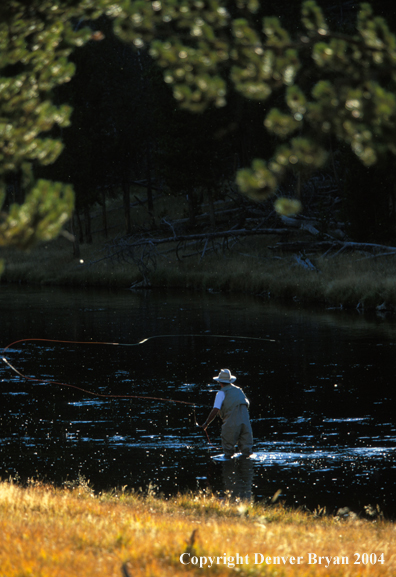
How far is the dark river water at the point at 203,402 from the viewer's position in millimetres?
11336

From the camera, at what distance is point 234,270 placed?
124ft

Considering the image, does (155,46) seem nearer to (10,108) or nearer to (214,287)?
(10,108)

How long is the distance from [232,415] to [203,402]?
423 cm

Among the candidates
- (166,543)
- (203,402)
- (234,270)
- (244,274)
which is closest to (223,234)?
(234,270)

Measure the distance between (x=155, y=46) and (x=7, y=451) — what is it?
8.92m

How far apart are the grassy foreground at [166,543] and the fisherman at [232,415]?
330cm

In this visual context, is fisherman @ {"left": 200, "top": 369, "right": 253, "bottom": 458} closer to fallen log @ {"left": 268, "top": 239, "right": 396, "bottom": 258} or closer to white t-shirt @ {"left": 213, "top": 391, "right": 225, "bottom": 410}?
white t-shirt @ {"left": 213, "top": 391, "right": 225, "bottom": 410}

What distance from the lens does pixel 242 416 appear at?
38.7ft

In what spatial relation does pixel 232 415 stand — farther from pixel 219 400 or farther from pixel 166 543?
pixel 166 543

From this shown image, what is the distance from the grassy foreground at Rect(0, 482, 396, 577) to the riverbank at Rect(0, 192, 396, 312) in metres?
22.0

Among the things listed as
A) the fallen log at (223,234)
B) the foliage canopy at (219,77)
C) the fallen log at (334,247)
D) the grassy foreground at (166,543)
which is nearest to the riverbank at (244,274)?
the fallen log at (334,247)

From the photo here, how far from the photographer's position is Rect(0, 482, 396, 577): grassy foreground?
16.1 ft

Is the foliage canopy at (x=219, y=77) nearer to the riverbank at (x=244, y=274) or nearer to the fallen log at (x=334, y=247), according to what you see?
the riverbank at (x=244, y=274)

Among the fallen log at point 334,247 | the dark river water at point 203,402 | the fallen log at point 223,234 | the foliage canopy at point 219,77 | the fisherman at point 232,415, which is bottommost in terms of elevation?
the dark river water at point 203,402
